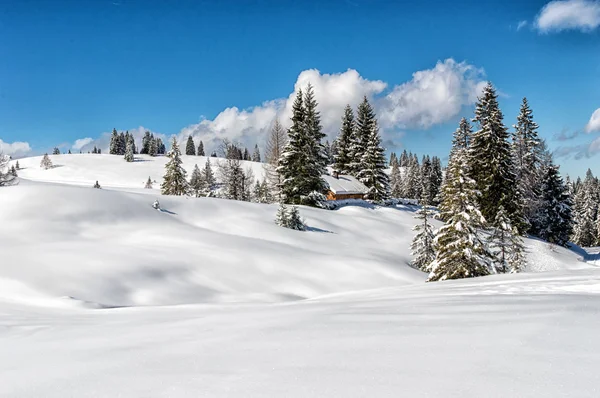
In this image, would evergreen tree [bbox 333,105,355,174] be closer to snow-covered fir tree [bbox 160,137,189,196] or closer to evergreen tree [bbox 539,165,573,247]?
snow-covered fir tree [bbox 160,137,189,196]

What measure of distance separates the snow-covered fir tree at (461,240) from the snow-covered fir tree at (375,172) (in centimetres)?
2804

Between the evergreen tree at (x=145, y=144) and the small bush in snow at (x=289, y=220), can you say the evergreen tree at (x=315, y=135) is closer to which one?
the small bush in snow at (x=289, y=220)

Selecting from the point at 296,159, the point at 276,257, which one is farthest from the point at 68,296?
the point at 296,159

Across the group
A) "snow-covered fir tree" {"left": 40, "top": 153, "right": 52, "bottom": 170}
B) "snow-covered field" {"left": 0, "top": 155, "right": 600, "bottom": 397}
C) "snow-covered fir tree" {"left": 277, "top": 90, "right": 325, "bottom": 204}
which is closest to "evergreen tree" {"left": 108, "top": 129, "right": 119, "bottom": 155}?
"snow-covered fir tree" {"left": 40, "top": 153, "right": 52, "bottom": 170}

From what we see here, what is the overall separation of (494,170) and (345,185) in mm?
17996

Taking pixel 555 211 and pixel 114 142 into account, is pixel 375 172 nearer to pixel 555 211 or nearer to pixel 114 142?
pixel 555 211

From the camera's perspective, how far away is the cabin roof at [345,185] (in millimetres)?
48031

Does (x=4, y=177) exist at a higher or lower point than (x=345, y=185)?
higher

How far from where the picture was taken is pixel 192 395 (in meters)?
2.66

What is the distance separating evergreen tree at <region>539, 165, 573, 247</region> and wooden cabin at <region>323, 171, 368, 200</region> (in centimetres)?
1981

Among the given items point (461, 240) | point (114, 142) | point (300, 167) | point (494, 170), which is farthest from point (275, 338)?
point (114, 142)

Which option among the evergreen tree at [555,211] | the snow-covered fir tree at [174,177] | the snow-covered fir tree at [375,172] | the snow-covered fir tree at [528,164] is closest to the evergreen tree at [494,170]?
the snow-covered fir tree at [528,164]

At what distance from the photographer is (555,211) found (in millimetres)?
42594

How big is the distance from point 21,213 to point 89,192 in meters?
5.36
